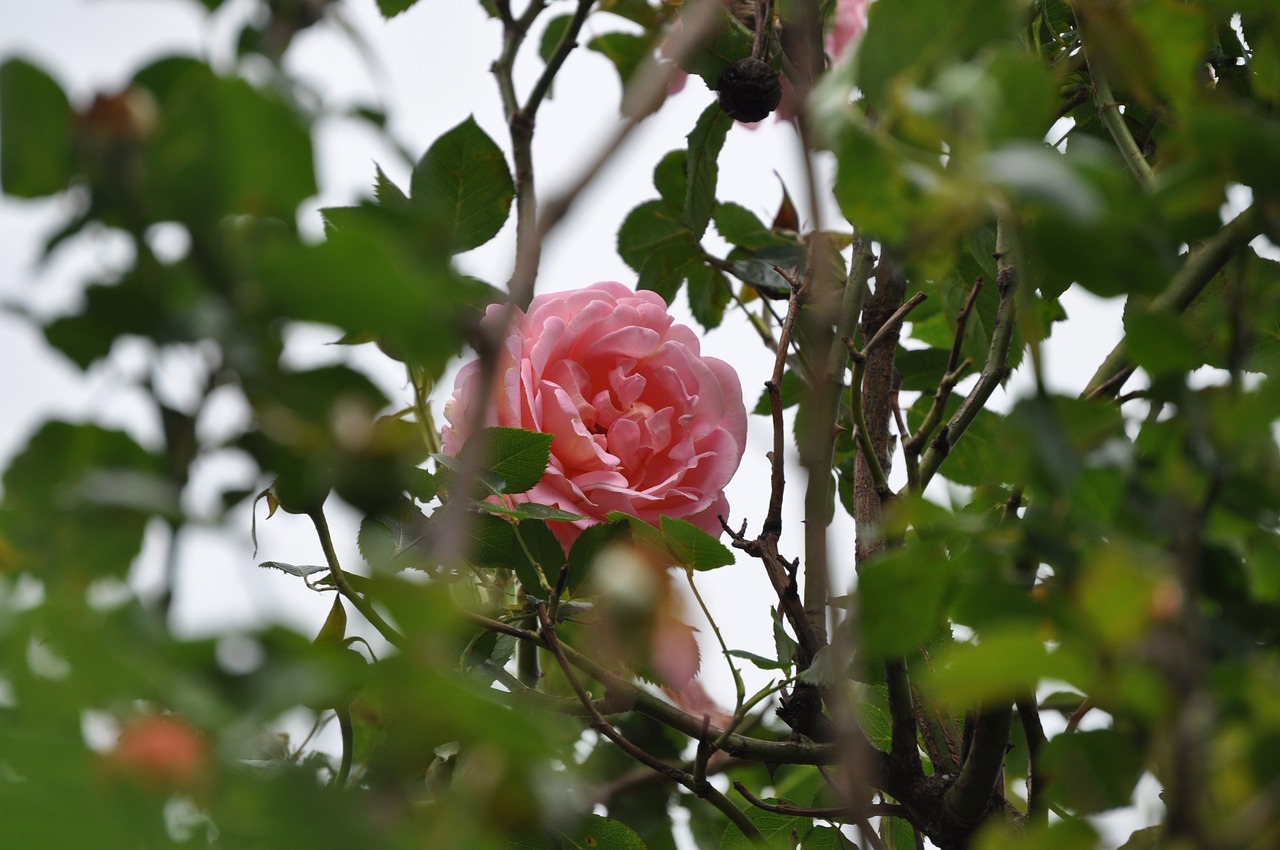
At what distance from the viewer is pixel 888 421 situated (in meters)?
0.62

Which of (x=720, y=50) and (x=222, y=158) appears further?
→ (x=720, y=50)

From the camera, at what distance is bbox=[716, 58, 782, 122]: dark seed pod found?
56 cm

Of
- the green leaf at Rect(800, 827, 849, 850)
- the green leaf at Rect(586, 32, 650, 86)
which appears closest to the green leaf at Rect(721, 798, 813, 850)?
the green leaf at Rect(800, 827, 849, 850)

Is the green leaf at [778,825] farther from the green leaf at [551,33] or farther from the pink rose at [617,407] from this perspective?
the green leaf at [551,33]

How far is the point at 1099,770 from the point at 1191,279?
178mm

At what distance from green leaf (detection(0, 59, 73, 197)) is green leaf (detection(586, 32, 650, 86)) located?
0.63m

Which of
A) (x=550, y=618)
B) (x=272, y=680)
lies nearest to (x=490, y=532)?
(x=550, y=618)

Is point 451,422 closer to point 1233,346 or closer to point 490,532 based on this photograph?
point 490,532

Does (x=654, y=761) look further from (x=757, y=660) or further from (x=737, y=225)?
(x=737, y=225)

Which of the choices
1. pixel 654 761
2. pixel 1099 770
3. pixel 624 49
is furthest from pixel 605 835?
pixel 624 49

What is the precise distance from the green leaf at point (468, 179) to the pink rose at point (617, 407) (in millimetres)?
50

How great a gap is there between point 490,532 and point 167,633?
1.07 ft

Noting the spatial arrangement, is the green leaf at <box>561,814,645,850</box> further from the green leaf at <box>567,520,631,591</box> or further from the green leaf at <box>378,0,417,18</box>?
the green leaf at <box>378,0,417,18</box>

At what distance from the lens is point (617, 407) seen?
0.58 meters
